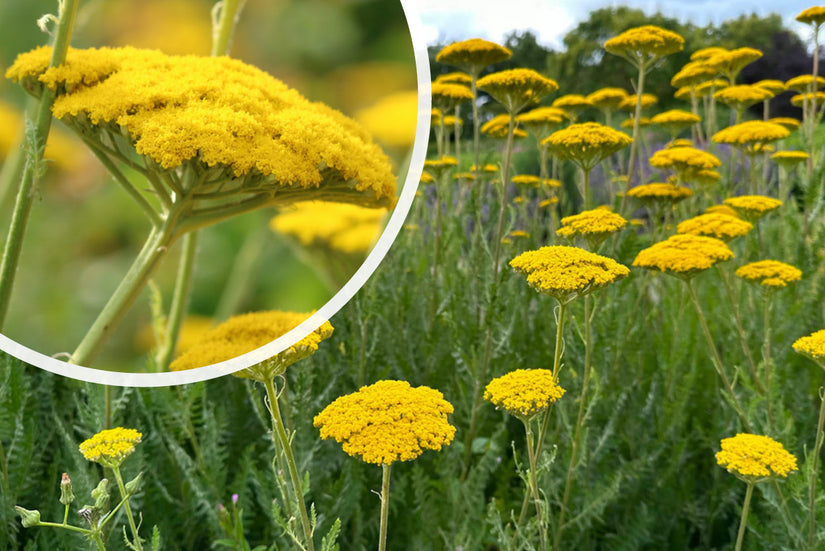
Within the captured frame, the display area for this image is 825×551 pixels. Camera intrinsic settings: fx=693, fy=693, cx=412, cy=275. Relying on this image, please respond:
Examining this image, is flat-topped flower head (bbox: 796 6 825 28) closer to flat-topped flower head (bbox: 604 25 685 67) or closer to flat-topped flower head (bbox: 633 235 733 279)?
flat-topped flower head (bbox: 604 25 685 67)

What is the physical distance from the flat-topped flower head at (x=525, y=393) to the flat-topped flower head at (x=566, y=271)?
0.31ft

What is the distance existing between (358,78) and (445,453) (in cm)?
88

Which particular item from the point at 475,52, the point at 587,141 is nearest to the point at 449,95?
the point at 475,52

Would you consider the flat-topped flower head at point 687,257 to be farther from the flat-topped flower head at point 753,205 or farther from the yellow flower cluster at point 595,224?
the flat-topped flower head at point 753,205

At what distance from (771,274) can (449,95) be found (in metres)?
0.72

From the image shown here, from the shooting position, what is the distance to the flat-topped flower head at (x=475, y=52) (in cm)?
131

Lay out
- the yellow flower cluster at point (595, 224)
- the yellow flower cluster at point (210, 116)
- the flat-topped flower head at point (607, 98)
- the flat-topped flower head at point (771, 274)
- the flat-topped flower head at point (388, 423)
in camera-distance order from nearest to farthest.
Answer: the yellow flower cluster at point (210, 116) < the flat-topped flower head at point (388, 423) < the yellow flower cluster at point (595, 224) < the flat-topped flower head at point (771, 274) < the flat-topped flower head at point (607, 98)

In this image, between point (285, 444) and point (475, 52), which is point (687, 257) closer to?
point (475, 52)

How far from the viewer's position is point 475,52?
131 centimetres

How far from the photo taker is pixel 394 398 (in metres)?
0.61

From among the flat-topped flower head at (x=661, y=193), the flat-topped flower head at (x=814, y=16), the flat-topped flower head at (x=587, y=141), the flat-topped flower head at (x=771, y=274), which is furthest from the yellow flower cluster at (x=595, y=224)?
the flat-topped flower head at (x=814, y=16)

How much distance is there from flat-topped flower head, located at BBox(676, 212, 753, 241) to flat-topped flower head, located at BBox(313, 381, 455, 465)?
0.79m

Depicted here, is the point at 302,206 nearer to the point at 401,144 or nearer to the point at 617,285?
the point at 401,144

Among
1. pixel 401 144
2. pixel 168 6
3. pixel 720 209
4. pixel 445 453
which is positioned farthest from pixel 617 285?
pixel 168 6
